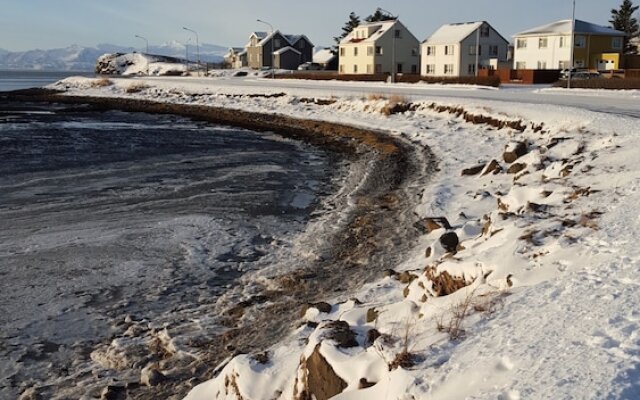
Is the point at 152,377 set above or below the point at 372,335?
below

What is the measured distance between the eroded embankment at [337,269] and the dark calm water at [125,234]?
0.69 metres

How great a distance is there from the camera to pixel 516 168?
15.4 meters

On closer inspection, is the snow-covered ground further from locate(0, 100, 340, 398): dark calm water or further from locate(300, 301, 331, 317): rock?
locate(0, 100, 340, 398): dark calm water

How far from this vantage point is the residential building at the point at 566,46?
6481 cm

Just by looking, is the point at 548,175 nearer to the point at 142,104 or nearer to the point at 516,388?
the point at 516,388

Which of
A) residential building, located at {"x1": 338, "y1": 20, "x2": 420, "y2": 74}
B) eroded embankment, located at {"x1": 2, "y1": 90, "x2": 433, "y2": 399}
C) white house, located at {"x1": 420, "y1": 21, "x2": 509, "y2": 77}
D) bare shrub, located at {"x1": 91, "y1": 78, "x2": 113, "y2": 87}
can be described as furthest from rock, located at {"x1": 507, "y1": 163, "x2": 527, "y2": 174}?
bare shrub, located at {"x1": 91, "y1": 78, "x2": 113, "y2": 87}

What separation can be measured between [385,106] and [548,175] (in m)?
19.5

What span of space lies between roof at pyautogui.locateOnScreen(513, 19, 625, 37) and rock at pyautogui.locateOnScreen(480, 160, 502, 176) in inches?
2163

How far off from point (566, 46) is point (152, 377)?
66105mm

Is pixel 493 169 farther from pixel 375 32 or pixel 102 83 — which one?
pixel 375 32

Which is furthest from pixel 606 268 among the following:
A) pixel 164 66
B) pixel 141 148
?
pixel 164 66

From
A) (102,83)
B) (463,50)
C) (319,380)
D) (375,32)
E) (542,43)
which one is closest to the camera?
(319,380)

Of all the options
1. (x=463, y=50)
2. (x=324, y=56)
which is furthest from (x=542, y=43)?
(x=324, y=56)

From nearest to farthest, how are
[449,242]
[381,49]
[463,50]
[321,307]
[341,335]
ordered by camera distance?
[341,335], [321,307], [449,242], [463,50], [381,49]
